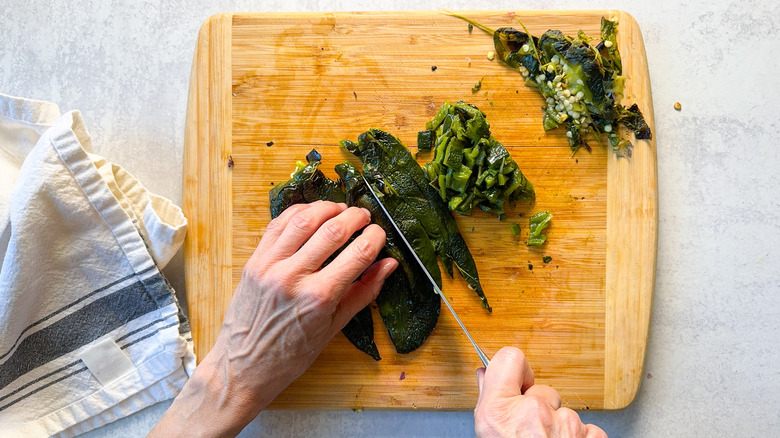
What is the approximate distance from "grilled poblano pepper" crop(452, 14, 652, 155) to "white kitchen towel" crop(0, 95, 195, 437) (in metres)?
1.93

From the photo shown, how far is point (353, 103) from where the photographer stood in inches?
115

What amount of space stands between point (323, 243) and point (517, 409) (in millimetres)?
1095

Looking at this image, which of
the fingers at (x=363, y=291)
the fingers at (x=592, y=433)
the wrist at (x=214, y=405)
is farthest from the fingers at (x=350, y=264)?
the fingers at (x=592, y=433)

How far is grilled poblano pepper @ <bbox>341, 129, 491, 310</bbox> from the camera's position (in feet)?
9.27

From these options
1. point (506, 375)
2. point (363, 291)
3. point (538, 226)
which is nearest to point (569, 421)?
point (506, 375)

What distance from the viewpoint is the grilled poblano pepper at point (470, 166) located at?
2.74m

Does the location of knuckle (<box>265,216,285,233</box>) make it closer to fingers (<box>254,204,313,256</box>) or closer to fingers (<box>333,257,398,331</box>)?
fingers (<box>254,204,313,256</box>)

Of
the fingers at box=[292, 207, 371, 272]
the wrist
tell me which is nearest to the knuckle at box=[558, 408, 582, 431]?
the fingers at box=[292, 207, 371, 272]

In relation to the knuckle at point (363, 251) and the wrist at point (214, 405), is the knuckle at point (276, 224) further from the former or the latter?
the wrist at point (214, 405)

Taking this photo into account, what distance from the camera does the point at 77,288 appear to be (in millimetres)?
2908

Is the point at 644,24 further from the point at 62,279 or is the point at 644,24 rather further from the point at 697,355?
the point at 62,279

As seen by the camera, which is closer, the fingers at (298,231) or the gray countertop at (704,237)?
the fingers at (298,231)

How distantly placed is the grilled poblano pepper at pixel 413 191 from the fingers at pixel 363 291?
27 cm

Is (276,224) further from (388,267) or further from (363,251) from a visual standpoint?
(388,267)
